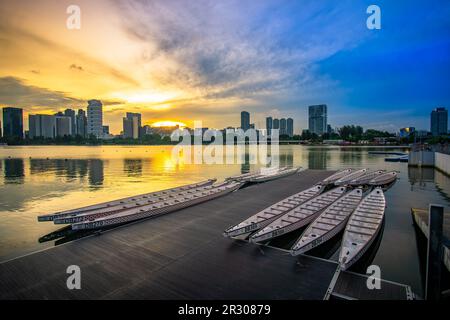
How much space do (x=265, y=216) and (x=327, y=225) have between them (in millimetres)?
4113

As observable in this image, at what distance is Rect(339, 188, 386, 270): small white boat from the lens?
458 inches

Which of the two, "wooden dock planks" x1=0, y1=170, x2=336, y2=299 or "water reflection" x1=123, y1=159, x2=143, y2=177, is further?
"water reflection" x1=123, y1=159, x2=143, y2=177

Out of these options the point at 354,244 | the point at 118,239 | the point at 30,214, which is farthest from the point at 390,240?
the point at 30,214

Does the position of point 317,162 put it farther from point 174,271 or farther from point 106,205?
point 174,271

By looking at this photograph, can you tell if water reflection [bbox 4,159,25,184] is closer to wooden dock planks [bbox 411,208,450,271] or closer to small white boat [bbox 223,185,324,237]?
small white boat [bbox 223,185,324,237]

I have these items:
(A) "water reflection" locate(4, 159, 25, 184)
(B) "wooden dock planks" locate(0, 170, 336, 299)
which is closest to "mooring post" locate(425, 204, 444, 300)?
(B) "wooden dock planks" locate(0, 170, 336, 299)

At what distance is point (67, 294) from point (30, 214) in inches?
794

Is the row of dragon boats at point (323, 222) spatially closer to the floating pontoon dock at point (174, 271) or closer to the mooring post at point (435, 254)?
the floating pontoon dock at point (174, 271)

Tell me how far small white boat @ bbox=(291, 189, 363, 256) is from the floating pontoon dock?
67cm

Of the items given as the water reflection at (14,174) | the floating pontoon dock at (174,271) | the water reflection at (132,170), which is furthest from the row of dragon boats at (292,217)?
the water reflection at (14,174)

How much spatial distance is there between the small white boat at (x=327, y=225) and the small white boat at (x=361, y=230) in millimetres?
604

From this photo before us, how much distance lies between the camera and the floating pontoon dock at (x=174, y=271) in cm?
942
